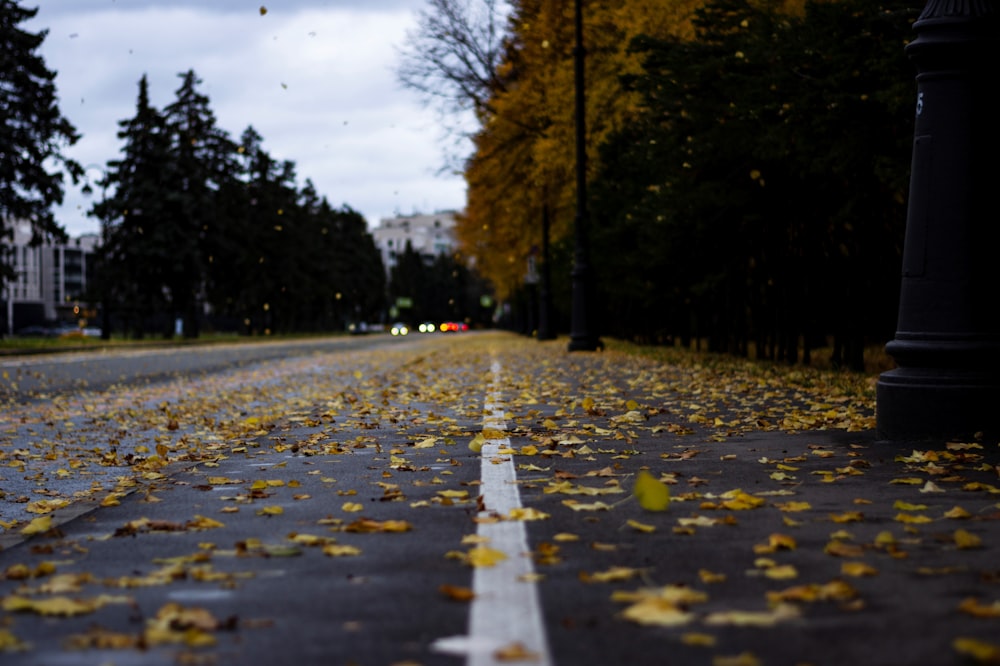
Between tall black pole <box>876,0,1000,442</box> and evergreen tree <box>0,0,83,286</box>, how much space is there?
142 ft

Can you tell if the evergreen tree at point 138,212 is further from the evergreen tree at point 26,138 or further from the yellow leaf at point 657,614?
the yellow leaf at point 657,614

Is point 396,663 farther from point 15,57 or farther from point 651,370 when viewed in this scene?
point 15,57

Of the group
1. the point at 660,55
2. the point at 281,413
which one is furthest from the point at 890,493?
the point at 660,55

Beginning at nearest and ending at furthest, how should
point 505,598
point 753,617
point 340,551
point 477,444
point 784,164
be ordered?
point 753,617 < point 505,598 < point 340,551 < point 477,444 < point 784,164

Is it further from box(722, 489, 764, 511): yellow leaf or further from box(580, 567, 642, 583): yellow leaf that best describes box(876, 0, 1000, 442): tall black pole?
box(580, 567, 642, 583): yellow leaf

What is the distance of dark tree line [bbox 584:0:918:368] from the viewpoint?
14.2 m

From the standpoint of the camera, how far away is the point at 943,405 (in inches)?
341

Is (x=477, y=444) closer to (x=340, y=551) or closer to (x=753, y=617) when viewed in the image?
(x=340, y=551)

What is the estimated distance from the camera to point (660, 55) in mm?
18750

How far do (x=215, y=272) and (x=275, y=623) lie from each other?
77.7 meters

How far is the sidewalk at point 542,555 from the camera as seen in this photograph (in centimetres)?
392

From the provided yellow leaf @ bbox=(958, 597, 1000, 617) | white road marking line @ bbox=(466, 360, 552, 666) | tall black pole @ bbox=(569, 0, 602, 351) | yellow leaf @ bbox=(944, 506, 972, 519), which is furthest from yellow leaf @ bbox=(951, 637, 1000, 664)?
tall black pole @ bbox=(569, 0, 602, 351)

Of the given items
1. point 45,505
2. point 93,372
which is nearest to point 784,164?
point 93,372

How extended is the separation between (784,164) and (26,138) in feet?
120
